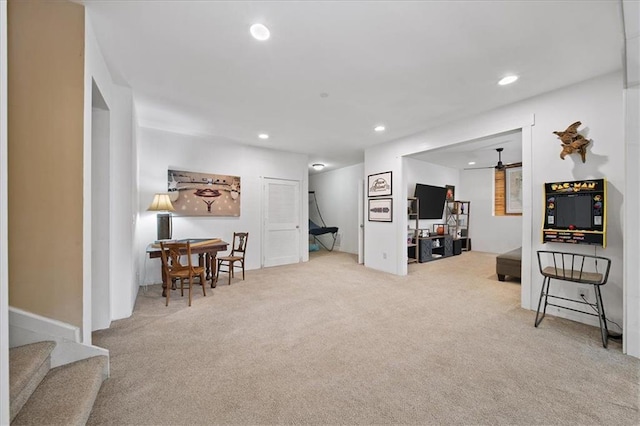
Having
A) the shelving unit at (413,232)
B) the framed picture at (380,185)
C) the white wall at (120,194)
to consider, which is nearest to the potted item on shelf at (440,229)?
the shelving unit at (413,232)

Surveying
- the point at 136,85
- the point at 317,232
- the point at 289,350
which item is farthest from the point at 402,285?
the point at 136,85

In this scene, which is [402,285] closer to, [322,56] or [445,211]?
[322,56]

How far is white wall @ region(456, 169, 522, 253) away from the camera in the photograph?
729 cm

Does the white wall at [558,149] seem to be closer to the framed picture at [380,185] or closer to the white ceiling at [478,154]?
the framed picture at [380,185]

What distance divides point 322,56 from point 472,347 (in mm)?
3007

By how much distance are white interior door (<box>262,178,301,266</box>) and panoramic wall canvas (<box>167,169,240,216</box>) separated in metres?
0.72

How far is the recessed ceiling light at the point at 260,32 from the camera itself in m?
2.04

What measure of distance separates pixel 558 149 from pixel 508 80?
1.02 meters

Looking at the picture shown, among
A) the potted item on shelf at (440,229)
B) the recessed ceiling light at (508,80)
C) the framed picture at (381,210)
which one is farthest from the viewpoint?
the potted item on shelf at (440,229)

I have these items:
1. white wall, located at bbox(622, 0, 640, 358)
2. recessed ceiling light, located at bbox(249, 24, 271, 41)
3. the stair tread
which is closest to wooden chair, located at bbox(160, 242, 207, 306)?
the stair tread

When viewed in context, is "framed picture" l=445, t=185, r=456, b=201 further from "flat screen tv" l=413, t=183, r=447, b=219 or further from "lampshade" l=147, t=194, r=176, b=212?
"lampshade" l=147, t=194, r=176, b=212

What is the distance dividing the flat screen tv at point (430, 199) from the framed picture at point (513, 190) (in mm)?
1772

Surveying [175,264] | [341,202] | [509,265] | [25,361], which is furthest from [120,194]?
[341,202]

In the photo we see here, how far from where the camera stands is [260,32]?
209 centimetres
